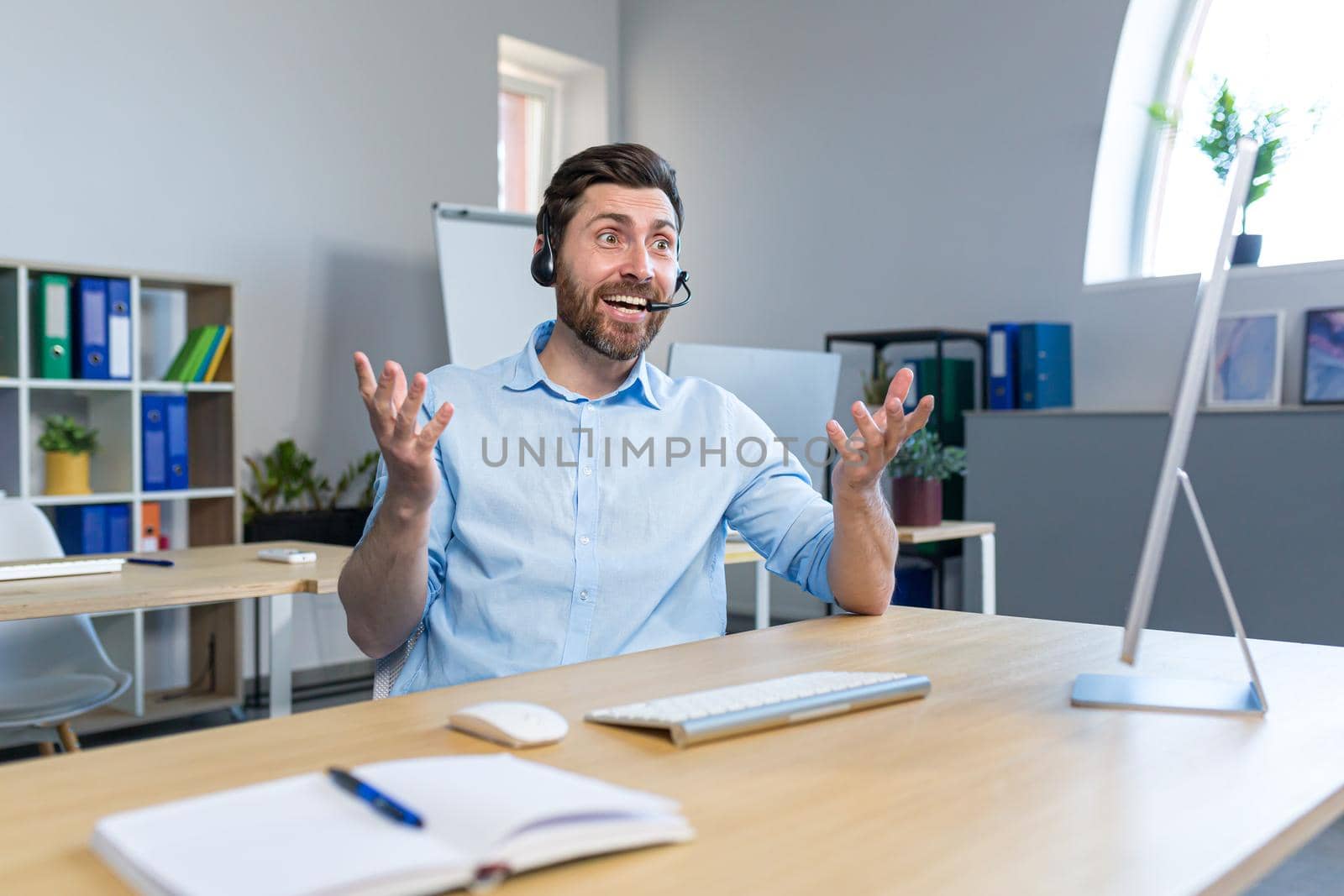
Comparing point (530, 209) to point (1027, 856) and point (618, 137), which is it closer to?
point (618, 137)

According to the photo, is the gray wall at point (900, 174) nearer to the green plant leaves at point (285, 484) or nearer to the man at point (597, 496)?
the green plant leaves at point (285, 484)

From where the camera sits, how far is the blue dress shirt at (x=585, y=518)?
5.17ft

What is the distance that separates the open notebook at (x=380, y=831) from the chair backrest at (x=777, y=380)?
7.20 feet

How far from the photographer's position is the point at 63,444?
373cm

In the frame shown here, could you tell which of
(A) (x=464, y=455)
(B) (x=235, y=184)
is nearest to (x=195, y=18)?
(B) (x=235, y=184)

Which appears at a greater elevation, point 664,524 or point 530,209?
point 530,209

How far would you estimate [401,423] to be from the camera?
4.06ft

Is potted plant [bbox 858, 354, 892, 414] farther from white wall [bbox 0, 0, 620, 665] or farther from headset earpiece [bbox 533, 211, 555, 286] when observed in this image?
headset earpiece [bbox 533, 211, 555, 286]

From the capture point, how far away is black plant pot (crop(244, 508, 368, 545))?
4188mm

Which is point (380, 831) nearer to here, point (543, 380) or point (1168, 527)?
point (1168, 527)

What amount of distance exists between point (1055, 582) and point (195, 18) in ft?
12.3

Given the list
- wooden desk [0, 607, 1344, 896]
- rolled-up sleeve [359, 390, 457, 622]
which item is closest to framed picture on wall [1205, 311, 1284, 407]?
wooden desk [0, 607, 1344, 896]

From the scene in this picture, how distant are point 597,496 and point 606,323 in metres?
0.28

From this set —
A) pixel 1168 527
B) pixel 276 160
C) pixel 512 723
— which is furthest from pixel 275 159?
pixel 1168 527
